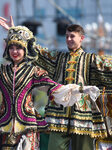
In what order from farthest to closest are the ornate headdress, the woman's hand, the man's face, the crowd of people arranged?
the man's face → the woman's hand → the ornate headdress → the crowd of people

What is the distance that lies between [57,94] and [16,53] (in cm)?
52

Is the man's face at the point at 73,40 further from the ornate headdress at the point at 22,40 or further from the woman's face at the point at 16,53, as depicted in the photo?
the woman's face at the point at 16,53

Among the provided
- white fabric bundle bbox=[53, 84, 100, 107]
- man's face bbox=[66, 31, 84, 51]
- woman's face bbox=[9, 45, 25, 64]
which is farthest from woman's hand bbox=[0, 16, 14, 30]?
white fabric bundle bbox=[53, 84, 100, 107]

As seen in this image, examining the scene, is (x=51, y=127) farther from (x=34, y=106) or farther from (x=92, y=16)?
(x=92, y=16)

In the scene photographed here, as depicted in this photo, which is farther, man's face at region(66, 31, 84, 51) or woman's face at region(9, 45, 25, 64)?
man's face at region(66, 31, 84, 51)

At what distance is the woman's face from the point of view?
3.70m

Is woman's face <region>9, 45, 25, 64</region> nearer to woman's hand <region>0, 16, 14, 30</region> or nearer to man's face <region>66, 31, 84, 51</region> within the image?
woman's hand <region>0, 16, 14, 30</region>

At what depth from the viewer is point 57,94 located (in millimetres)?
3725

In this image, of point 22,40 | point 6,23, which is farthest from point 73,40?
point 22,40

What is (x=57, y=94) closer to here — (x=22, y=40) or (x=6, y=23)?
(x=22, y=40)

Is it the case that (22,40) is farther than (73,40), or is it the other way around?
(73,40)

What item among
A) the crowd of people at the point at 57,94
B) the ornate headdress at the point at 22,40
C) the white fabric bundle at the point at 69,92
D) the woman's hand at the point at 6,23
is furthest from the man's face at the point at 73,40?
the white fabric bundle at the point at 69,92

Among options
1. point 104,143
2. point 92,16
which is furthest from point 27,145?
point 92,16

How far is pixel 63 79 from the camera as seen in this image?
4520 mm
